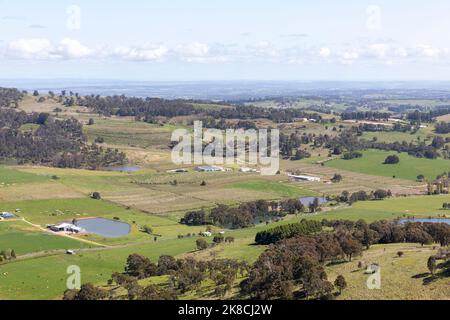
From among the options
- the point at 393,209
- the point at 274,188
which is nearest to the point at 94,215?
the point at 274,188

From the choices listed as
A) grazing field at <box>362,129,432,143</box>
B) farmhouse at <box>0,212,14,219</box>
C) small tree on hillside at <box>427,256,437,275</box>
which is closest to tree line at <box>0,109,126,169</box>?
farmhouse at <box>0,212,14,219</box>

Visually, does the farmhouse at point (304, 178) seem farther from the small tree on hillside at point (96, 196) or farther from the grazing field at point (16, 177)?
the grazing field at point (16, 177)

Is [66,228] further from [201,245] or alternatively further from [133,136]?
[133,136]

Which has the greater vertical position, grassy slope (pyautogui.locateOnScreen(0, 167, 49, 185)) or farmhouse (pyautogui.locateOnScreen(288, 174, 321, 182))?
grassy slope (pyautogui.locateOnScreen(0, 167, 49, 185))

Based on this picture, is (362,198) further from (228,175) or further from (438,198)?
(228,175)

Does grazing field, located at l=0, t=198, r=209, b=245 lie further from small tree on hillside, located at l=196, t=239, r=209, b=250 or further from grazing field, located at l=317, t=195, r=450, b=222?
grazing field, located at l=317, t=195, r=450, b=222
